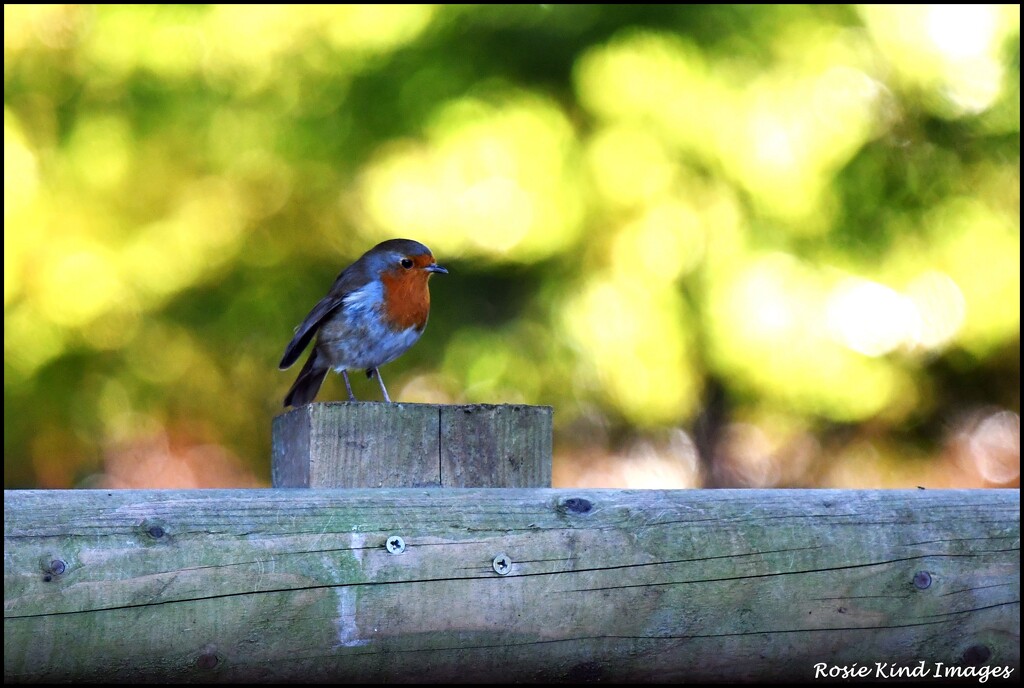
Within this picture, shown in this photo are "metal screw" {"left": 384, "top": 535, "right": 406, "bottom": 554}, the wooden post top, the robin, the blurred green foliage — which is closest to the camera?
"metal screw" {"left": 384, "top": 535, "right": 406, "bottom": 554}

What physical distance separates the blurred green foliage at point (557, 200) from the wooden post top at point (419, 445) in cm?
349

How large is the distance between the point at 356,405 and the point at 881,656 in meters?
1.05

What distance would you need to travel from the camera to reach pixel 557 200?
5703mm

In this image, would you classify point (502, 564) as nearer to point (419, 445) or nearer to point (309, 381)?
point (419, 445)

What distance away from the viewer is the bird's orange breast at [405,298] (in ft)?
13.8

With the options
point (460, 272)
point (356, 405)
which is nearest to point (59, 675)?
point (356, 405)

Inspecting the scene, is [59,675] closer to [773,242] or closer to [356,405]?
[356,405]

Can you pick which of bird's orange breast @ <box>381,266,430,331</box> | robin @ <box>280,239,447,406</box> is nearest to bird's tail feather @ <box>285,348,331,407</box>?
robin @ <box>280,239,447,406</box>

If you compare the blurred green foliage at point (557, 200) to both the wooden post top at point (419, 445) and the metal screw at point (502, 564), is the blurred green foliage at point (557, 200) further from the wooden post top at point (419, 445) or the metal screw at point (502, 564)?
the metal screw at point (502, 564)

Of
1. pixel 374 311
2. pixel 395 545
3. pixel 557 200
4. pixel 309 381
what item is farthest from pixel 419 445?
pixel 557 200

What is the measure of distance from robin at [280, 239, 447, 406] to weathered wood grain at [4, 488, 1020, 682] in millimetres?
2199

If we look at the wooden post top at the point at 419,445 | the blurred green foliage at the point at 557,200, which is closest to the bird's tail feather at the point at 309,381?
the blurred green foliage at the point at 557,200

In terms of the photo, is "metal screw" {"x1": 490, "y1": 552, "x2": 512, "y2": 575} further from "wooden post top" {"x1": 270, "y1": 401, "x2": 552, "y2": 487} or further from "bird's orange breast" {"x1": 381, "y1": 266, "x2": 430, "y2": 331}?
"bird's orange breast" {"x1": 381, "y1": 266, "x2": 430, "y2": 331}

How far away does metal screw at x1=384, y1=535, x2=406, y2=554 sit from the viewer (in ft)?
6.36
